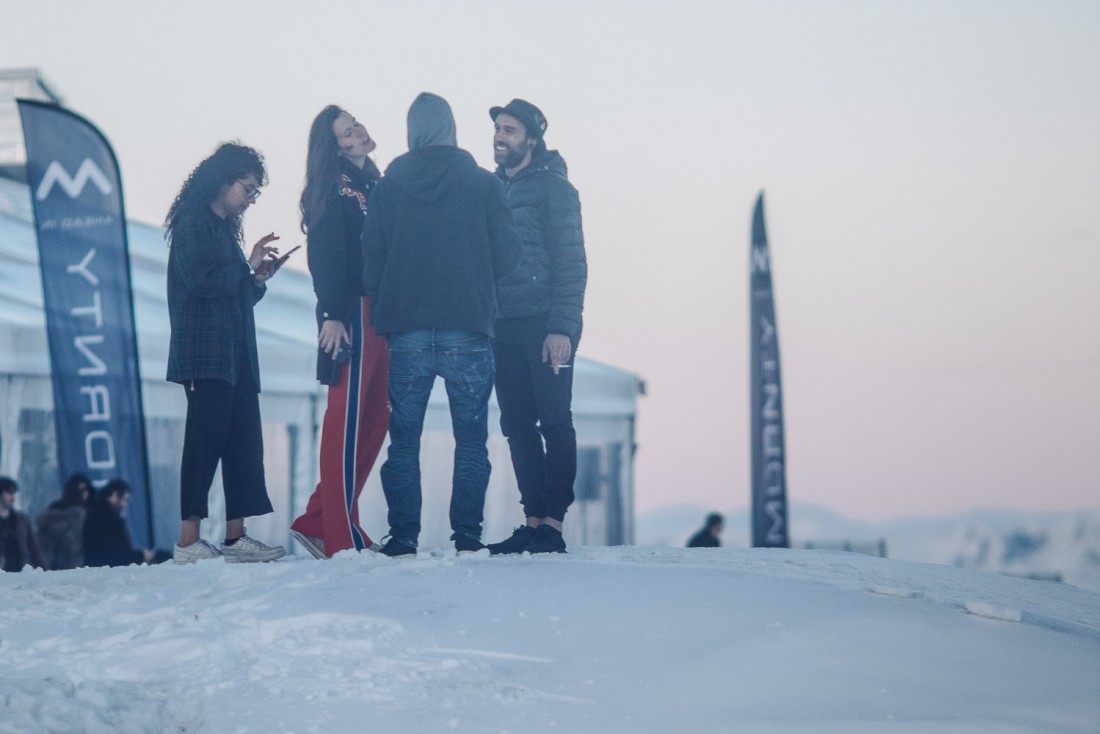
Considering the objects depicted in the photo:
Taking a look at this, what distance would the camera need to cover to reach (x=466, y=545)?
13.5 ft

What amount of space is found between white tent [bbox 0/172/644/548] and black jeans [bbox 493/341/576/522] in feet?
13.8

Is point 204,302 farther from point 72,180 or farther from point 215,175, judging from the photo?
point 72,180

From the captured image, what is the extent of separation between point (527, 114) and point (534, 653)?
6.56ft

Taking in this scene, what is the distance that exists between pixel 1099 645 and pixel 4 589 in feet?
10.5

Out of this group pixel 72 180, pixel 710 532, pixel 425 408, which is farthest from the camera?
pixel 710 532

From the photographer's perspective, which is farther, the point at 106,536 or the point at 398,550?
the point at 106,536

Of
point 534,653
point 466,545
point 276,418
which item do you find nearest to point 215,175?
point 466,545

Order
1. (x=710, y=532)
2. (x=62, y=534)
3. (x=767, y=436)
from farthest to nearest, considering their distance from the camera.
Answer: (x=767, y=436)
(x=710, y=532)
(x=62, y=534)

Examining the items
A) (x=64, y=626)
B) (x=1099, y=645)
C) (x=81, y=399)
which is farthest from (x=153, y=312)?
(x=1099, y=645)

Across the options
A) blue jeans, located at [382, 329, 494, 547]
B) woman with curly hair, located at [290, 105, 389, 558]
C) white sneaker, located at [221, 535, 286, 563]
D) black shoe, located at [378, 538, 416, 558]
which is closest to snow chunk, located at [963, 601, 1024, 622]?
blue jeans, located at [382, 329, 494, 547]

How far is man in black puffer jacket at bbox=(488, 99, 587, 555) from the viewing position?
4.16 meters

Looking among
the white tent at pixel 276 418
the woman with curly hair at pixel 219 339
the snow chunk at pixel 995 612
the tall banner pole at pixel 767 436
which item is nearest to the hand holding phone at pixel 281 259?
the woman with curly hair at pixel 219 339

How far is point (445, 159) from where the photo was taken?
4.02 meters

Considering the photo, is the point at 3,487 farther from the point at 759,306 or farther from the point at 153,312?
the point at 759,306
